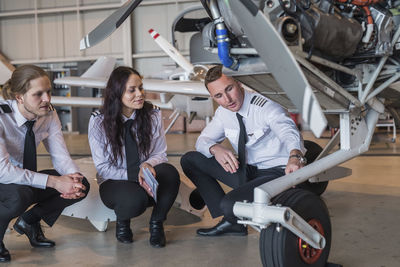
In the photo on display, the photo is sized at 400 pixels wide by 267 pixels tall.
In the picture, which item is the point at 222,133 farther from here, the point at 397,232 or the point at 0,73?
the point at 0,73

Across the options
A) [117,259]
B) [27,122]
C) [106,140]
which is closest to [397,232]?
[117,259]

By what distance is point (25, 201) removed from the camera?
2221 mm

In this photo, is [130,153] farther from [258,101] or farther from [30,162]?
[258,101]

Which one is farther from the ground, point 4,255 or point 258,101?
point 258,101

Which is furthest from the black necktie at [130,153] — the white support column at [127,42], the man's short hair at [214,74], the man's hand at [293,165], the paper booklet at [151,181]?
the white support column at [127,42]

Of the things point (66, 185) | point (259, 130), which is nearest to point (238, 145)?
point (259, 130)

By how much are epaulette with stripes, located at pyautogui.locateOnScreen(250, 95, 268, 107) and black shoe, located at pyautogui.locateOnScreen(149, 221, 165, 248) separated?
87cm

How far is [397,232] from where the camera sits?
8.46ft

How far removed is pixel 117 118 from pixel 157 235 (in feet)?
2.37

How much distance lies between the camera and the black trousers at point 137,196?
95.9 inches

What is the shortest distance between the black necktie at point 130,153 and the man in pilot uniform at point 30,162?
10.9 inches

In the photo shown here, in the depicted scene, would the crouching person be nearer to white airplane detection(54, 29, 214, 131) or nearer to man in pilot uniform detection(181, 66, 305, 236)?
man in pilot uniform detection(181, 66, 305, 236)

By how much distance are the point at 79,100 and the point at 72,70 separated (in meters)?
7.79

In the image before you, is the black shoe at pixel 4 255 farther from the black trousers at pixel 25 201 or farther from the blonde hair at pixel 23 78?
the blonde hair at pixel 23 78
